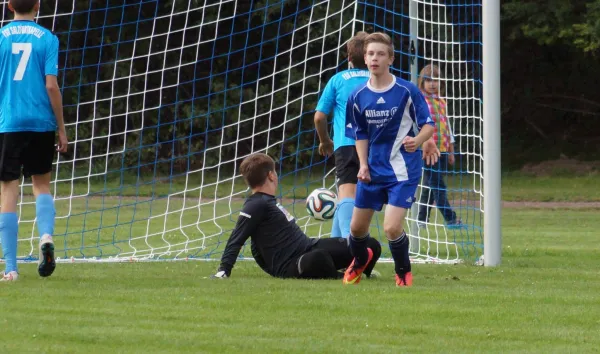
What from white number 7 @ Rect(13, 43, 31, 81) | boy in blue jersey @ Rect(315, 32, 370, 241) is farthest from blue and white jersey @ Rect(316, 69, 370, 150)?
white number 7 @ Rect(13, 43, 31, 81)

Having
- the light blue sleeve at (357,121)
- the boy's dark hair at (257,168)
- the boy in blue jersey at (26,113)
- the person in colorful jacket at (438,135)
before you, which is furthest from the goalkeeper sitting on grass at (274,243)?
the person in colorful jacket at (438,135)

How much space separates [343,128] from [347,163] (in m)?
0.27

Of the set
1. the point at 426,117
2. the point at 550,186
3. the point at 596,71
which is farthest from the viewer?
the point at 596,71

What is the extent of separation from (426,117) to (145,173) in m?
10.5

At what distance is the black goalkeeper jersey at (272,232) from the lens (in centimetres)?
846

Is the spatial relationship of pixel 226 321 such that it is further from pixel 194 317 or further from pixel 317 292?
pixel 317 292

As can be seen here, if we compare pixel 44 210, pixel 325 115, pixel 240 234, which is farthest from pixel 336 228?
pixel 44 210

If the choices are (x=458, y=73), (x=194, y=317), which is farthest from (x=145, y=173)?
(x=194, y=317)

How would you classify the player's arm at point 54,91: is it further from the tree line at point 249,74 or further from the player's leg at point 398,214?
the tree line at point 249,74

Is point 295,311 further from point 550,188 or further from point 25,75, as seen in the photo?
point 550,188

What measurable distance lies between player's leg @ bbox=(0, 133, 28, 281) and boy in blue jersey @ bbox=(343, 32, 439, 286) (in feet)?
7.59

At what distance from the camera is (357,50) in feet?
30.1

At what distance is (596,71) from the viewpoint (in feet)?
96.4

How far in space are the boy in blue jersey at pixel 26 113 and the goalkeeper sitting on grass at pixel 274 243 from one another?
4.35 feet
